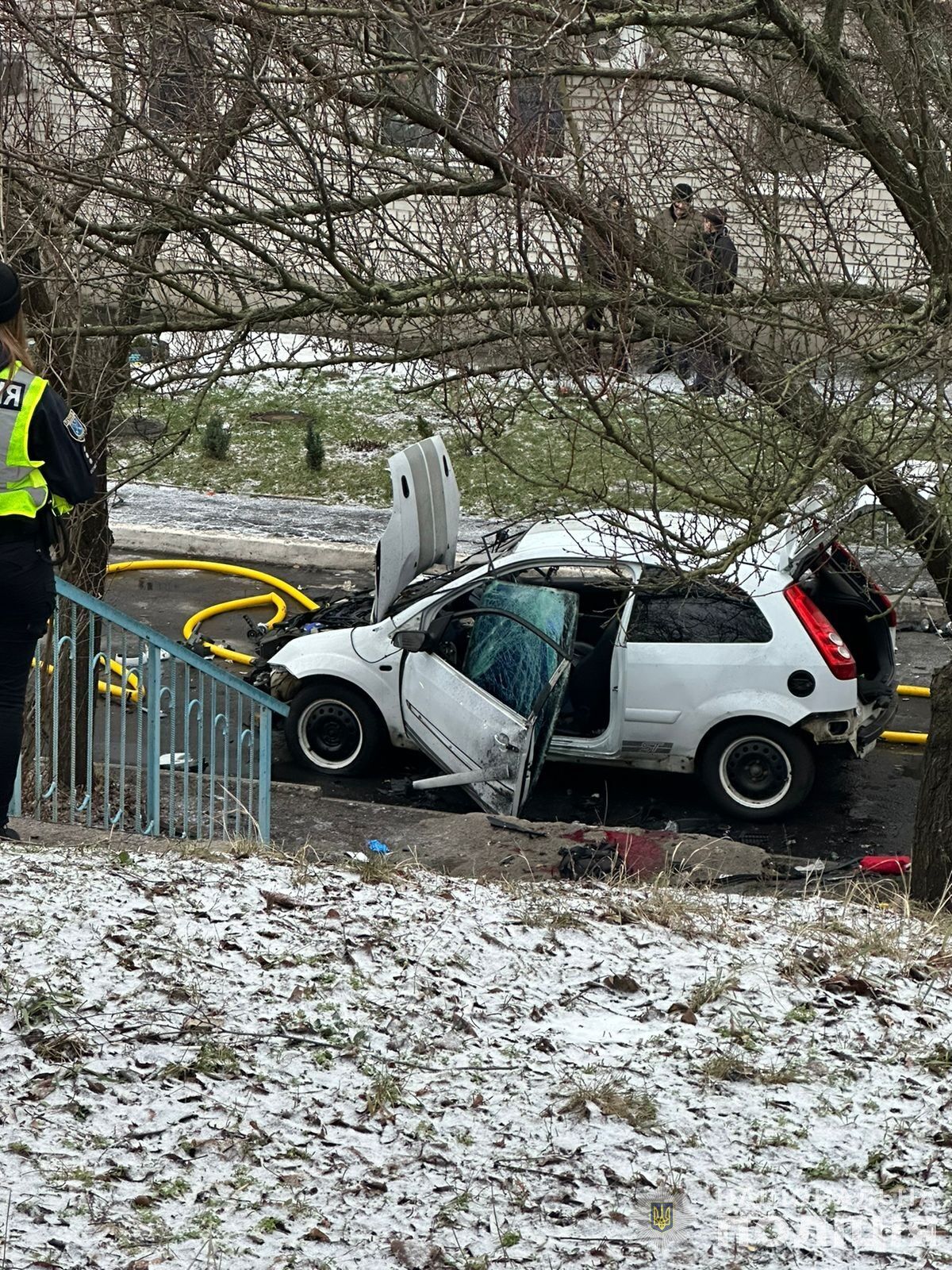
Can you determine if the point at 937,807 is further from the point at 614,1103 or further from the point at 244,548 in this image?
the point at 244,548

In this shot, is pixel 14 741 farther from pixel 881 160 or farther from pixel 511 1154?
pixel 881 160

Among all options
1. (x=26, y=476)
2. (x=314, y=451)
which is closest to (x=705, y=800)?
(x=26, y=476)

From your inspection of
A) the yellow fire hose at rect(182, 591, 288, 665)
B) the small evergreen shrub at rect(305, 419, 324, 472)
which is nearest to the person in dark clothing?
the yellow fire hose at rect(182, 591, 288, 665)

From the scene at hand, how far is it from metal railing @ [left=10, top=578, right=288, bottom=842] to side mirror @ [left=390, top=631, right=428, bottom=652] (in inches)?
47.5

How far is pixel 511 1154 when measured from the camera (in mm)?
3611

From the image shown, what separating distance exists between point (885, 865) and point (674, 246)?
3.32m

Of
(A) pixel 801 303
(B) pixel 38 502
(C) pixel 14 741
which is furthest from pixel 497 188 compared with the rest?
(C) pixel 14 741

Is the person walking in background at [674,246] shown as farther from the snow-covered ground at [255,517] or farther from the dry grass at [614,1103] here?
the snow-covered ground at [255,517]

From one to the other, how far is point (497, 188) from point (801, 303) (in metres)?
1.62

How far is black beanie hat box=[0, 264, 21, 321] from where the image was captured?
4836mm

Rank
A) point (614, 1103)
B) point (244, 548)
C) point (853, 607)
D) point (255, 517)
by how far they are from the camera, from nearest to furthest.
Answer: point (614, 1103), point (853, 607), point (244, 548), point (255, 517)

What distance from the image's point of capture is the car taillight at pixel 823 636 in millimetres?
8758

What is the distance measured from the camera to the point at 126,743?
7379 millimetres

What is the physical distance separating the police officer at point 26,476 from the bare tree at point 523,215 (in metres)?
1.63
